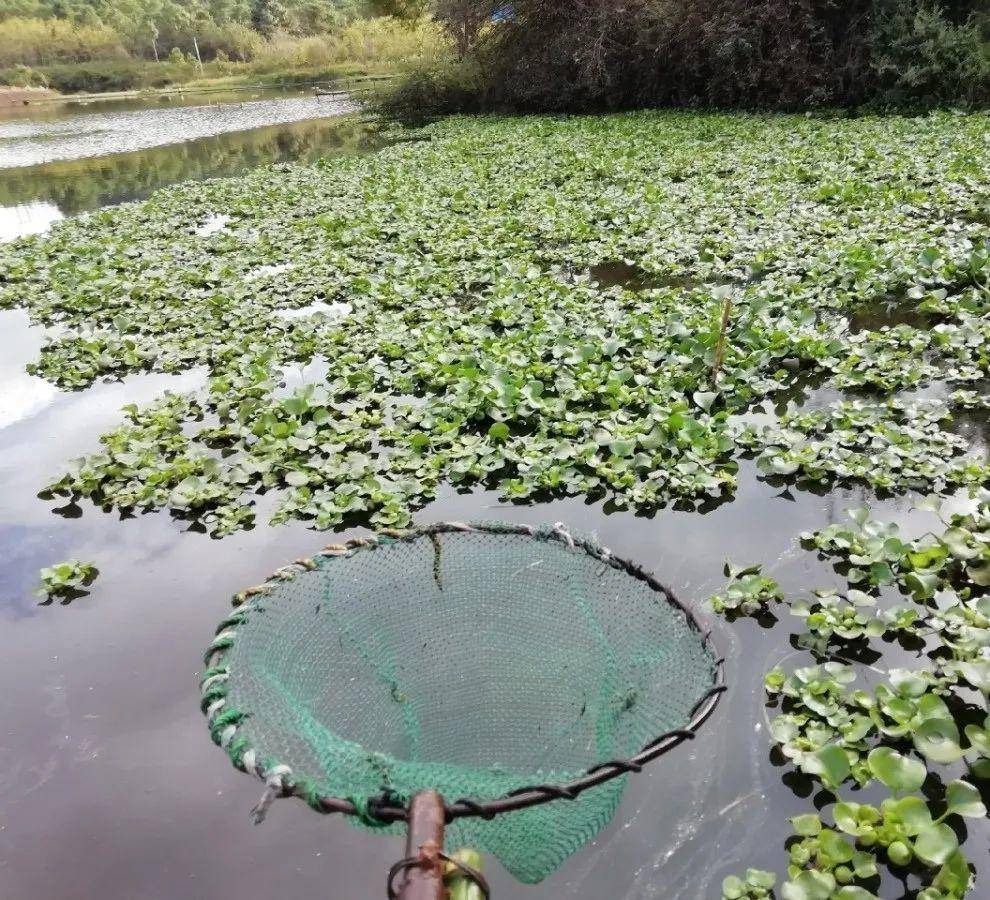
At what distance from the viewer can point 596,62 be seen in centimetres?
1409

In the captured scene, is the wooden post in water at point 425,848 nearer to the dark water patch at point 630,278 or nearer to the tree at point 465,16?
the dark water patch at point 630,278

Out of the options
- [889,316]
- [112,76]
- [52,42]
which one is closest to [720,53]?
[889,316]

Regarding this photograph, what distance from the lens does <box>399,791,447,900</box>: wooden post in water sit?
121 cm

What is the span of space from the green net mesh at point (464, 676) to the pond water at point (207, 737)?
0.85ft

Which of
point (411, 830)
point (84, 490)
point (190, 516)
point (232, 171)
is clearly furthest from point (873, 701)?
point (232, 171)

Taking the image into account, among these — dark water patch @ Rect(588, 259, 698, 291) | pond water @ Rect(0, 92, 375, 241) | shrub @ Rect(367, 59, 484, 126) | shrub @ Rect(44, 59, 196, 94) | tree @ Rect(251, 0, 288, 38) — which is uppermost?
tree @ Rect(251, 0, 288, 38)

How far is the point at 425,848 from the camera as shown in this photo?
126cm

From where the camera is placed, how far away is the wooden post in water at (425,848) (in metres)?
1.21

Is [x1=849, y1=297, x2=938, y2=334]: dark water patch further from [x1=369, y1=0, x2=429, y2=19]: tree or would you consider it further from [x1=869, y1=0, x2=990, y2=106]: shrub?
[x1=369, y1=0, x2=429, y2=19]: tree

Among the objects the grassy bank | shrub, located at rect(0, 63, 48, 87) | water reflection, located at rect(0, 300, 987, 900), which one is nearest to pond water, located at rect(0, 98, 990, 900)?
water reflection, located at rect(0, 300, 987, 900)

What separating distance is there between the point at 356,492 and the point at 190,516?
2.49 ft

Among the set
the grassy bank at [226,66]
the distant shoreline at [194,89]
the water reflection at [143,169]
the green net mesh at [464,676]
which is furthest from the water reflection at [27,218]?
the grassy bank at [226,66]

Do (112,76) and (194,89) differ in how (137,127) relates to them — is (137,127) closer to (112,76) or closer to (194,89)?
(194,89)

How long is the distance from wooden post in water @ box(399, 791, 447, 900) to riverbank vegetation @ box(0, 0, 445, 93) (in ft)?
110
